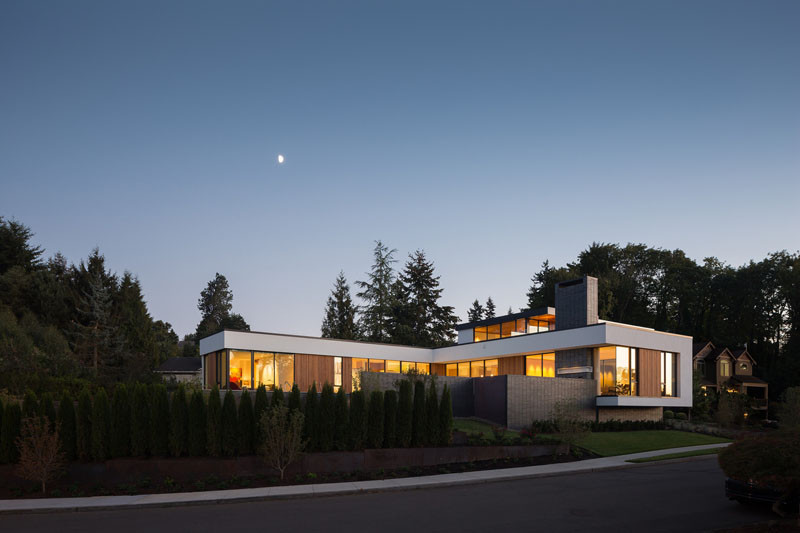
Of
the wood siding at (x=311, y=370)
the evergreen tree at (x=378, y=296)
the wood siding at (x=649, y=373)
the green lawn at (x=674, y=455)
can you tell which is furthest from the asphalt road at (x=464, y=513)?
the evergreen tree at (x=378, y=296)

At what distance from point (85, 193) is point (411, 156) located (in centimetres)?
1546

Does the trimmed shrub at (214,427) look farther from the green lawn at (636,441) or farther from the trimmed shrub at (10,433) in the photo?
the green lawn at (636,441)

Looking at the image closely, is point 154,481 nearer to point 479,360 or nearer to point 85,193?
point 85,193

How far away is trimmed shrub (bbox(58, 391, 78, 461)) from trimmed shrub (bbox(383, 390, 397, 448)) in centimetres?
878

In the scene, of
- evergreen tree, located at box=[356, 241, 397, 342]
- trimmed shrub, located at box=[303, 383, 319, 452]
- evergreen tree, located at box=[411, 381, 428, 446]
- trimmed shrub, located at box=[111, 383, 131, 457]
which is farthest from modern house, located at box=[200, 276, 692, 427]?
evergreen tree, located at box=[356, 241, 397, 342]

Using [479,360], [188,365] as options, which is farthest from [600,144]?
[188,365]

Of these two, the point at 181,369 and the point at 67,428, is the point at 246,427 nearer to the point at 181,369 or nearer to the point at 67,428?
the point at 67,428

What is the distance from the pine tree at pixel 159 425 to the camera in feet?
53.3

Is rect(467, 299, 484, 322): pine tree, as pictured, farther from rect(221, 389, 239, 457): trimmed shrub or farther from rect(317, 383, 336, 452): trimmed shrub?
rect(221, 389, 239, 457): trimmed shrub

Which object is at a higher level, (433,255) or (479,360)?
(433,255)

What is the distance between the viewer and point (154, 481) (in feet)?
50.4

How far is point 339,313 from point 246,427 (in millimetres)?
51246

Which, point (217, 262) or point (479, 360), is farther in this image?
point (217, 262)

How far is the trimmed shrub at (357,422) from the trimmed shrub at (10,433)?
899 cm
